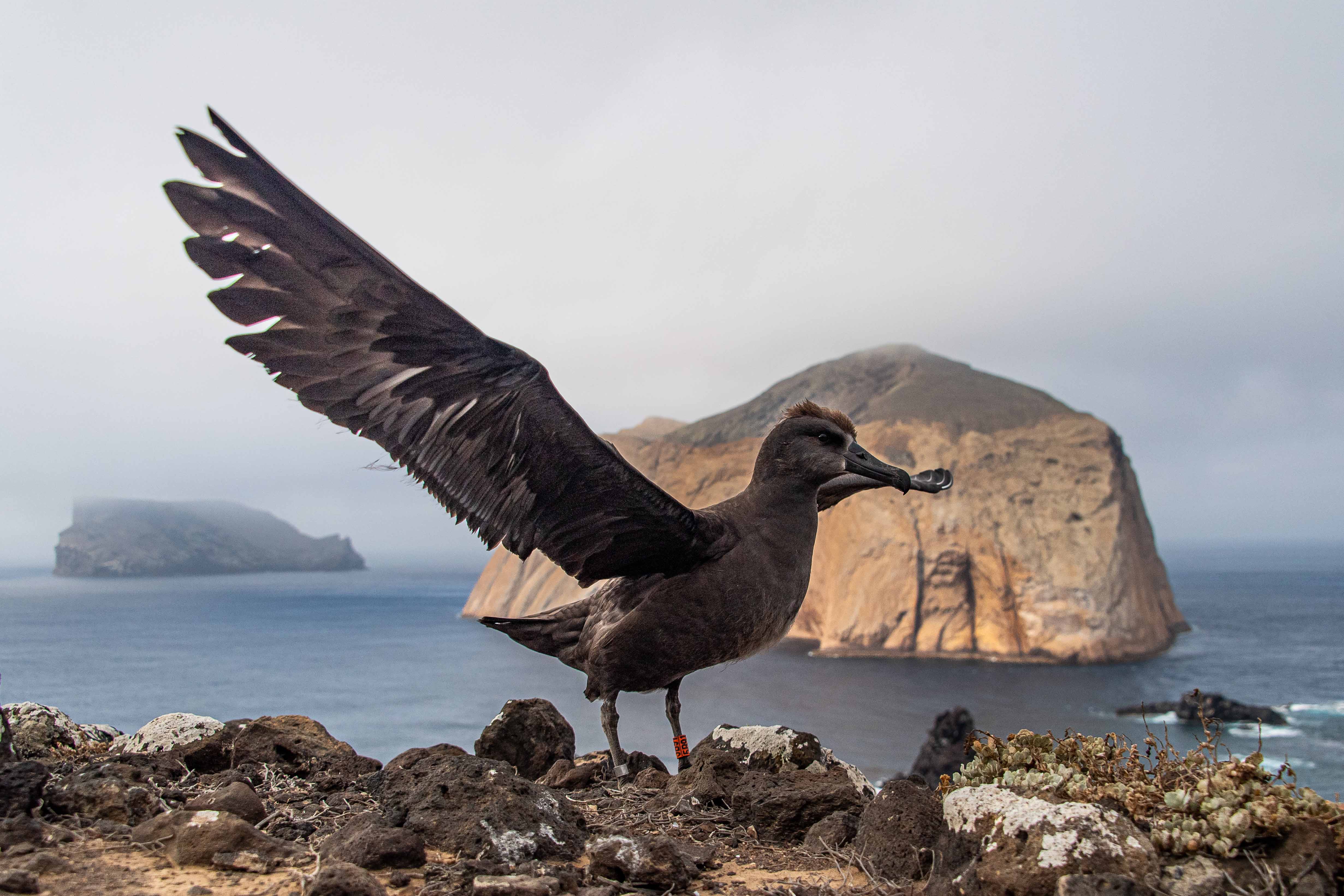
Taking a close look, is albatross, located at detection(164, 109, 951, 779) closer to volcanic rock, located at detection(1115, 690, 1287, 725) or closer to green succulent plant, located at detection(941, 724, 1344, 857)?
green succulent plant, located at detection(941, 724, 1344, 857)

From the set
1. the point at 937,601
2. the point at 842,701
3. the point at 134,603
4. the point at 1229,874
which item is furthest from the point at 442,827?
the point at 134,603

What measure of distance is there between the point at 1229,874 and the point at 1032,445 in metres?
64.4

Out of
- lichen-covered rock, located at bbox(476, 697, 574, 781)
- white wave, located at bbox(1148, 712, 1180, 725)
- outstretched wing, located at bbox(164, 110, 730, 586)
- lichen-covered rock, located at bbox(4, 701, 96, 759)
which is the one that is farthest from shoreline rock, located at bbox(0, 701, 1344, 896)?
white wave, located at bbox(1148, 712, 1180, 725)

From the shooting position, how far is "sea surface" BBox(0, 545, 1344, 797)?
153 ft

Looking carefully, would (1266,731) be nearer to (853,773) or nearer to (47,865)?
(853,773)

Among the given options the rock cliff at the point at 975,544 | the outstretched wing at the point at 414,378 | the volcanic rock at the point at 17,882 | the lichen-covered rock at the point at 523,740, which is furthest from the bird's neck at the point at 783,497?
the rock cliff at the point at 975,544

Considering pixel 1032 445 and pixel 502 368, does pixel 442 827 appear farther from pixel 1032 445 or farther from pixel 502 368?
pixel 1032 445

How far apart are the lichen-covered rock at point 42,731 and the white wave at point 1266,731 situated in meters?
54.7

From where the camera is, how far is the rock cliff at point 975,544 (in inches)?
2376

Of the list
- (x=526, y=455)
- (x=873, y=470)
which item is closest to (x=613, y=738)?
(x=526, y=455)

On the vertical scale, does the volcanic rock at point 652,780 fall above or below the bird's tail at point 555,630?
below

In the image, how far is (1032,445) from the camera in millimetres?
63188

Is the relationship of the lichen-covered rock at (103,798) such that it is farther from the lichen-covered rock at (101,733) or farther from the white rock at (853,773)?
the white rock at (853,773)

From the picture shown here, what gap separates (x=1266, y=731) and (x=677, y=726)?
5906 cm
